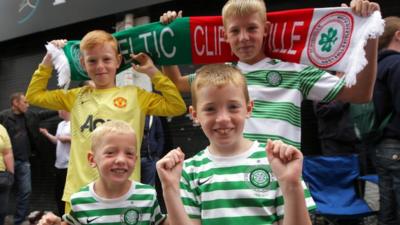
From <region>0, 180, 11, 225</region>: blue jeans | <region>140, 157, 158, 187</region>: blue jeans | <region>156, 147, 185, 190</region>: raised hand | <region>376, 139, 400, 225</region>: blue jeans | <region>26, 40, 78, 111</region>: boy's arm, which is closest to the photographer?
<region>156, 147, 185, 190</region>: raised hand

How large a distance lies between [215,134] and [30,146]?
16.6 feet

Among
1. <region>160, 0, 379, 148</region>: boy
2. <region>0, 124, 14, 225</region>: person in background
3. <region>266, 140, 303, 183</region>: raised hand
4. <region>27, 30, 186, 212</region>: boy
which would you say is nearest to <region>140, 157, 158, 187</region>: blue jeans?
<region>0, 124, 14, 225</region>: person in background

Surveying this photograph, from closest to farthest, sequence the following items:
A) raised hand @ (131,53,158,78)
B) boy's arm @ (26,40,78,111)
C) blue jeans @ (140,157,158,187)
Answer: raised hand @ (131,53,158,78) < boy's arm @ (26,40,78,111) < blue jeans @ (140,157,158,187)

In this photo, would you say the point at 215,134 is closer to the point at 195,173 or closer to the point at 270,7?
the point at 195,173

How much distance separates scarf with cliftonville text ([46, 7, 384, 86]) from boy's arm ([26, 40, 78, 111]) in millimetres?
75

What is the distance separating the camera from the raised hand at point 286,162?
1438 mm

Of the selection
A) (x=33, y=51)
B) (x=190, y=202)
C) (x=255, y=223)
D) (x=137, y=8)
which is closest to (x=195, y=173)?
(x=190, y=202)

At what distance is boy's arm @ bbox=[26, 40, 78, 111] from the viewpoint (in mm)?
2791

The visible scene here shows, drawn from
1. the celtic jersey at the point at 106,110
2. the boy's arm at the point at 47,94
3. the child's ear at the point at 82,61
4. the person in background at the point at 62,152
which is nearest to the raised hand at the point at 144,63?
the celtic jersey at the point at 106,110

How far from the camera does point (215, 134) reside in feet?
5.42

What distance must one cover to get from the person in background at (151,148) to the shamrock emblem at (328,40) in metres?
2.66

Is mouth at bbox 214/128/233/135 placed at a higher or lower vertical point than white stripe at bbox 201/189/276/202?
higher

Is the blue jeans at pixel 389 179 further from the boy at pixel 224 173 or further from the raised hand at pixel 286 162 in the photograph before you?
the raised hand at pixel 286 162

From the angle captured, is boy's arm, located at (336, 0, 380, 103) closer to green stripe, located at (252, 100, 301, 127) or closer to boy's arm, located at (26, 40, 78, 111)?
green stripe, located at (252, 100, 301, 127)
